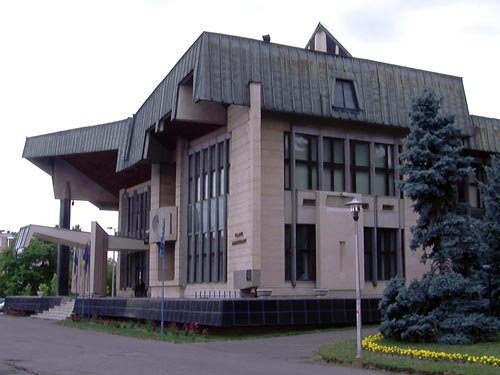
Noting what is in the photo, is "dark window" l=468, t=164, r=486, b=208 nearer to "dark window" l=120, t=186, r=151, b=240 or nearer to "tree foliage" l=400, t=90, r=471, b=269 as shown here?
"tree foliage" l=400, t=90, r=471, b=269

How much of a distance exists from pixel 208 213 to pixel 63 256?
71.8 feet

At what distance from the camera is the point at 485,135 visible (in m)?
36.9

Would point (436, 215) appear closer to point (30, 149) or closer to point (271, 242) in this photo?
point (271, 242)

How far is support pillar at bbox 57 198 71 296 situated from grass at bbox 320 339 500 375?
118 ft

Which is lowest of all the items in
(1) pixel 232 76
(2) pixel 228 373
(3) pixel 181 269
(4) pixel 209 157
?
(2) pixel 228 373

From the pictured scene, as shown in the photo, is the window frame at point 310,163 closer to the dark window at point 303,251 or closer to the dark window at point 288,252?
the dark window at point 303,251

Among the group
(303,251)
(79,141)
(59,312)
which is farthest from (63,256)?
(303,251)

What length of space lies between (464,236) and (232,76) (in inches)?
523

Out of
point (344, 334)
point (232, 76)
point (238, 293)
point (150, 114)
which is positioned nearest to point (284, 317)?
point (344, 334)

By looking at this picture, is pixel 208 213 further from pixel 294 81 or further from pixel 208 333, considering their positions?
pixel 208 333

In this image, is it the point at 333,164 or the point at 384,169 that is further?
the point at 384,169

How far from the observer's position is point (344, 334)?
23688 millimetres

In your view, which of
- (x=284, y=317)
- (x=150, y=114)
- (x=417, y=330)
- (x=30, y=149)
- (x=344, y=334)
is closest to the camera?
(x=417, y=330)

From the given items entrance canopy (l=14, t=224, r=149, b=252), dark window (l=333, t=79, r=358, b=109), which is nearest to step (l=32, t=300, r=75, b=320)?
entrance canopy (l=14, t=224, r=149, b=252)
